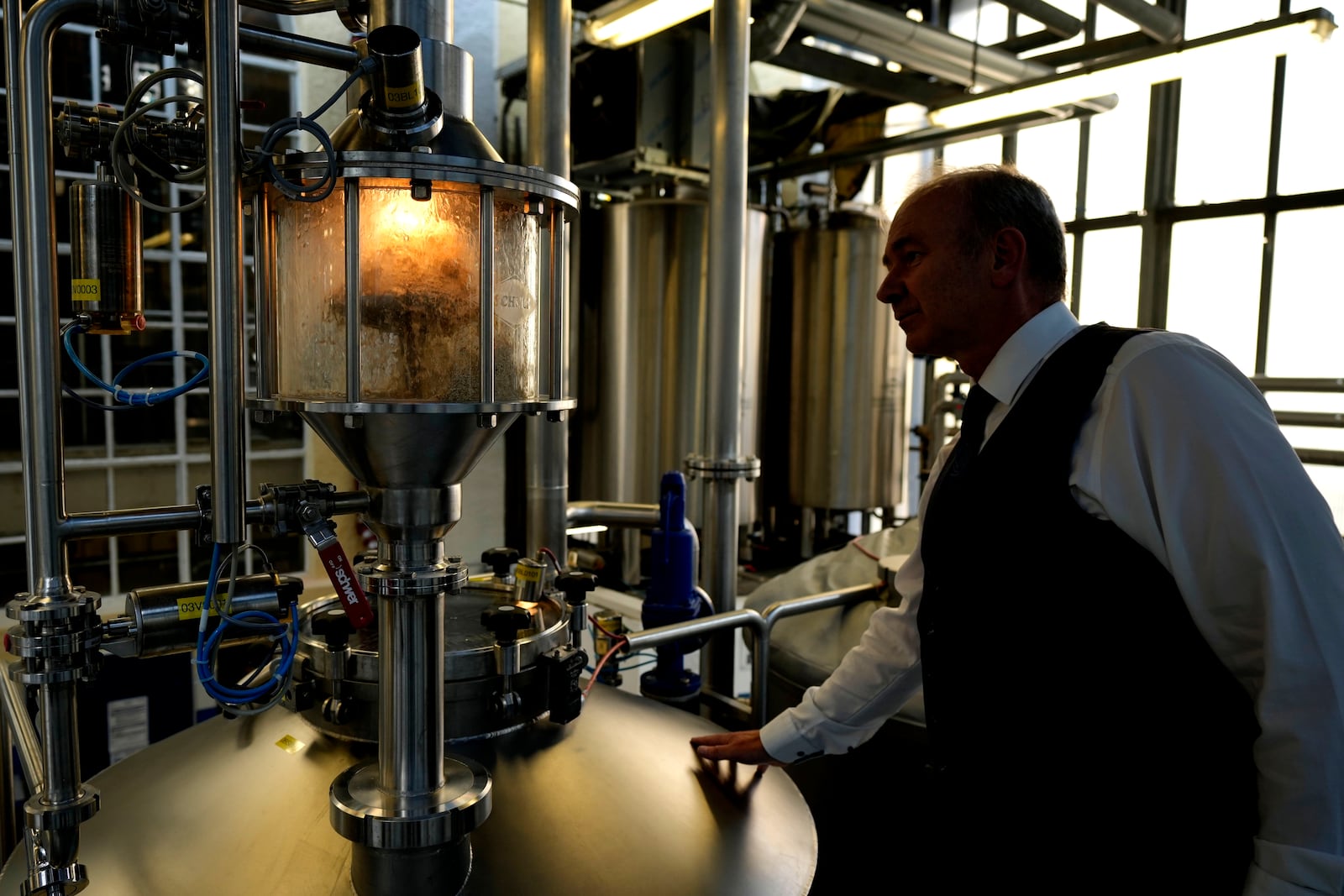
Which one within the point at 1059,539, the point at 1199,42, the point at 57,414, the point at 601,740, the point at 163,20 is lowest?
the point at 601,740

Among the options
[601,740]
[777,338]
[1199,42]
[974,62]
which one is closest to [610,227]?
[777,338]

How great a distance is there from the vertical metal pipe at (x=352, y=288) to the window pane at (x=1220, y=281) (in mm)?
4464

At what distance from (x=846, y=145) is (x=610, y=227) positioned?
1707 millimetres

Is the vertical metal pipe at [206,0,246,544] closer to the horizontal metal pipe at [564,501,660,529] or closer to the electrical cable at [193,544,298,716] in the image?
the electrical cable at [193,544,298,716]

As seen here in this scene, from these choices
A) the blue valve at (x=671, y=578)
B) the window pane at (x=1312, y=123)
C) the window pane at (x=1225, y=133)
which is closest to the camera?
the blue valve at (x=671, y=578)

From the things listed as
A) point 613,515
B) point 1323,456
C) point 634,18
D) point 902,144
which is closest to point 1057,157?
point 902,144

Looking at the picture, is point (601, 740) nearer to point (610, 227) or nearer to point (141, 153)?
point (141, 153)

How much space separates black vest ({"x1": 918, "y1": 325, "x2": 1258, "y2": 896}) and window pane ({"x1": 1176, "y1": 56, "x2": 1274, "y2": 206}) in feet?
13.3

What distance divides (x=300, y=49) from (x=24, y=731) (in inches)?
32.8

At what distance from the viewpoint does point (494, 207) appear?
0.83m

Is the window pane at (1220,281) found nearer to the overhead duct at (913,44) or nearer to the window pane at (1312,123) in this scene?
the window pane at (1312,123)

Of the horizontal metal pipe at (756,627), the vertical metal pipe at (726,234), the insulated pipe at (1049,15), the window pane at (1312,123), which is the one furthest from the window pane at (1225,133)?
the horizontal metal pipe at (756,627)

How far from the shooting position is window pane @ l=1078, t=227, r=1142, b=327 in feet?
15.5

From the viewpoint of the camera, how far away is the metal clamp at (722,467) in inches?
75.1
